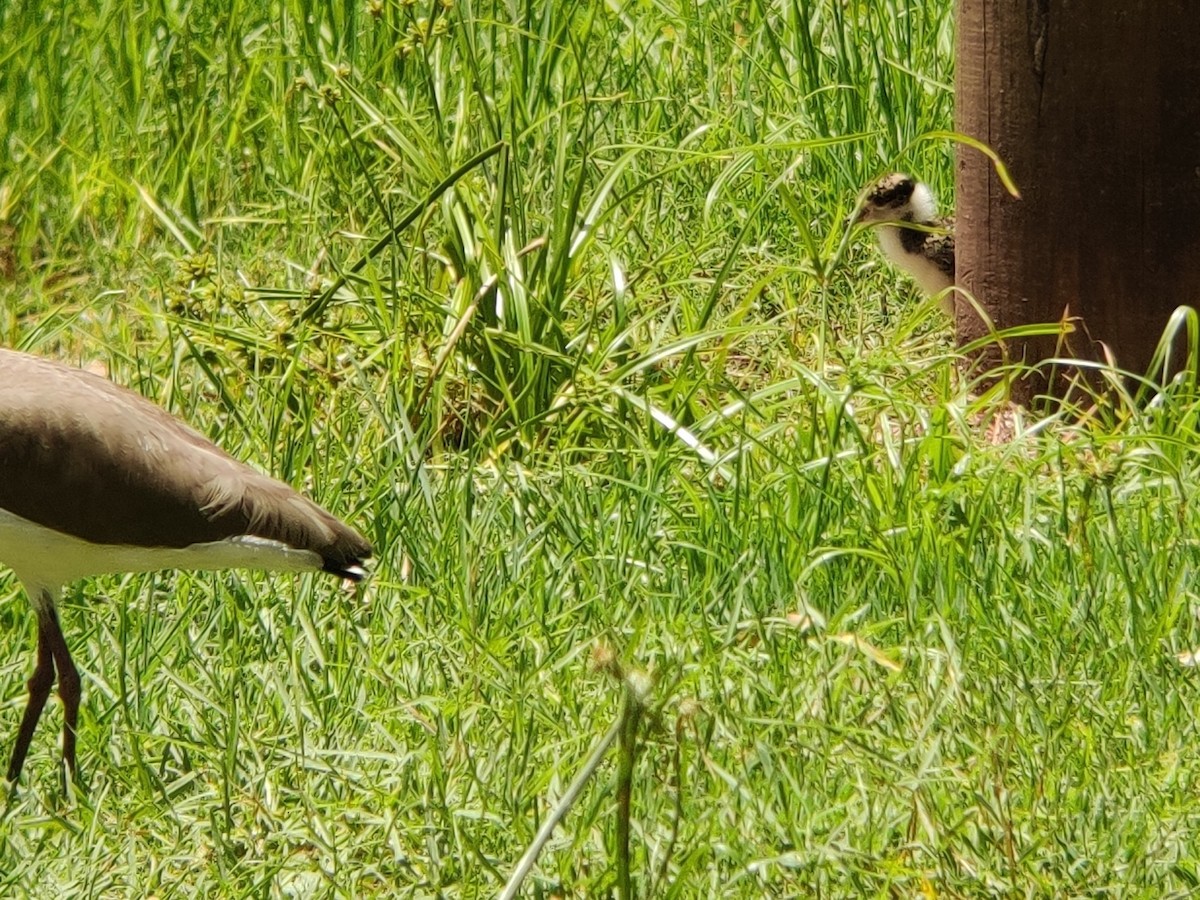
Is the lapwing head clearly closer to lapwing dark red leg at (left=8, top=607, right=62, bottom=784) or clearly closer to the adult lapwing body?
the adult lapwing body

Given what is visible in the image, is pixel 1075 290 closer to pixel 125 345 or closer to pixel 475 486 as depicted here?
pixel 475 486

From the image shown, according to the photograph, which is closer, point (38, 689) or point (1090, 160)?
point (38, 689)

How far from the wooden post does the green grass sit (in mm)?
285

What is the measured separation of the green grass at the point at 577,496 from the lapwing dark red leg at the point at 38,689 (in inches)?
2.5

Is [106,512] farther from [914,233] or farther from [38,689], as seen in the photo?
[914,233]

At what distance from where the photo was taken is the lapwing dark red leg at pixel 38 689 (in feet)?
11.3

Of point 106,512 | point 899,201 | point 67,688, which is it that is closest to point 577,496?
point 106,512

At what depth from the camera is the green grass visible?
10.0 ft

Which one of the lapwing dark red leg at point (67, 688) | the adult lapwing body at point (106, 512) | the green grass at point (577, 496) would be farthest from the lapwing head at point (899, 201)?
the lapwing dark red leg at point (67, 688)

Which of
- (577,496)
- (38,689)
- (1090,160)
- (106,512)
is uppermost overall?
(106,512)

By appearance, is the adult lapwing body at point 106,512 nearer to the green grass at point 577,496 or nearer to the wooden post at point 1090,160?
the green grass at point 577,496

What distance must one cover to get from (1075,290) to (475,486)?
5.10ft

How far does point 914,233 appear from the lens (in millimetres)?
5113

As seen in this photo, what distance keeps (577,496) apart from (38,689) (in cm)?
123
